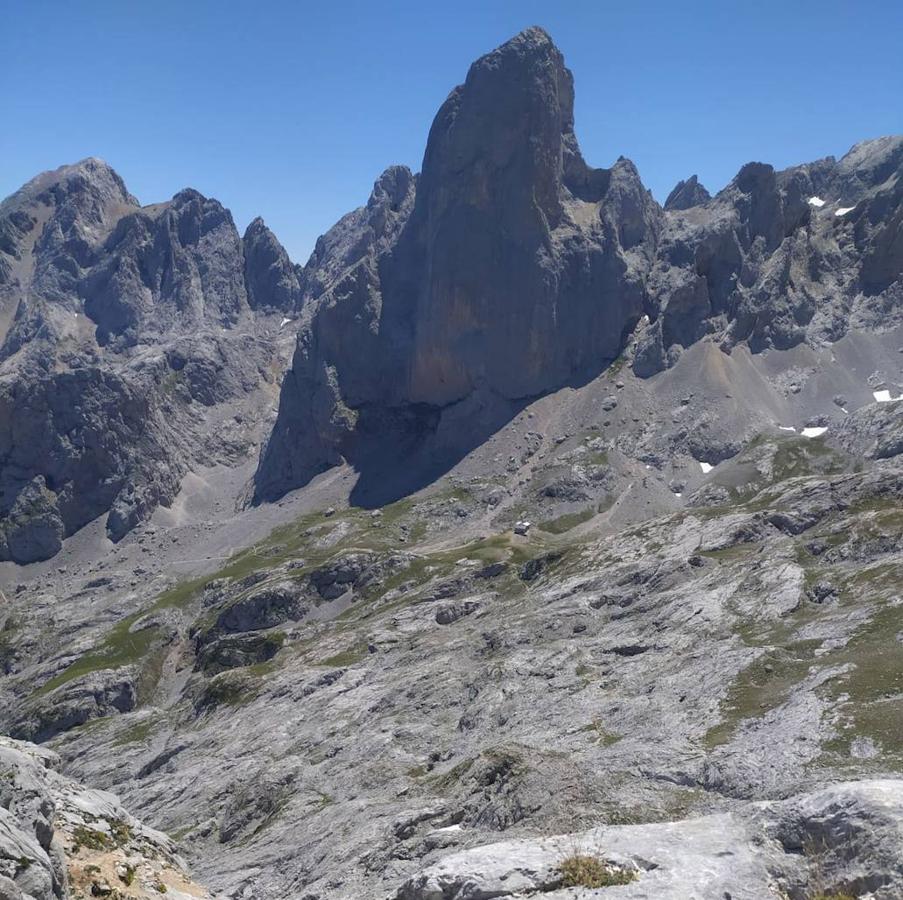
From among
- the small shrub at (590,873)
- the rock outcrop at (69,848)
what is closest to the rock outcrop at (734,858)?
the small shrub at (590,873)

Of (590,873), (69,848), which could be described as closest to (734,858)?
(590,873)

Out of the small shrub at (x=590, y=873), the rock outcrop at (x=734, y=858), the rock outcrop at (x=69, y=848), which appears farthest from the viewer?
the rock outcrop at (x=69, y=848)

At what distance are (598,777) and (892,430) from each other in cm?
16540

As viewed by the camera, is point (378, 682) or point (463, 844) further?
point (378, 682)

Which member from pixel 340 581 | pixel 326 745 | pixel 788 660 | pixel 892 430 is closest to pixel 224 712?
pixel 326 745

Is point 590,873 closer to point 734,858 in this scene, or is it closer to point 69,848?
point 734,858

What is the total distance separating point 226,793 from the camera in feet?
297

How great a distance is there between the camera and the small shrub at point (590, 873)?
17.8 m

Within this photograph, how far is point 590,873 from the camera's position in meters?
17.9

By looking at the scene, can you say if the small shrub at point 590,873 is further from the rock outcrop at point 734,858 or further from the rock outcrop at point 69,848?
the rock outcrop at point 69,848

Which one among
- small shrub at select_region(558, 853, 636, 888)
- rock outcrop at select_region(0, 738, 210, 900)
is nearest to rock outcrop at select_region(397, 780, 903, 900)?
small shrub at select_region(558, 853, 636, 888)

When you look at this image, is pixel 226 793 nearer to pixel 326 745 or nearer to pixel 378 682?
pixel 326 745

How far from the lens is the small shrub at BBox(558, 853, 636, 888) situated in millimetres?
17766

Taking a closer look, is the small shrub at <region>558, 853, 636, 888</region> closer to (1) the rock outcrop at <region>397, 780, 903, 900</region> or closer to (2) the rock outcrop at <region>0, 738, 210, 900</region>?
(1) the rock outcrop at <region>397, 780, 903, 900</region>
